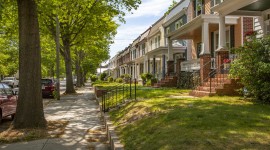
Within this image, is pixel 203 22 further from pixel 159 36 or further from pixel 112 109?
pixel 159 36

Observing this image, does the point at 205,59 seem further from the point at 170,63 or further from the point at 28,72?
the point at 28,72

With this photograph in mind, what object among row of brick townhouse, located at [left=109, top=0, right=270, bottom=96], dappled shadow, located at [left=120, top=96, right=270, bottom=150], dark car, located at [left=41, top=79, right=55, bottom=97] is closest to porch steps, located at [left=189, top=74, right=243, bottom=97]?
row of brick townhouse, located at [left=109, top=0, right=270, bottom=96]

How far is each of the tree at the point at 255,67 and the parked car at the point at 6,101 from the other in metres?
8.16

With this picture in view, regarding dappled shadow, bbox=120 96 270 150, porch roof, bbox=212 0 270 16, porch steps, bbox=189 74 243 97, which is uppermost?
porch roof, bbox=212 0 270 16

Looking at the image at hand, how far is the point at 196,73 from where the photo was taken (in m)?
21.8

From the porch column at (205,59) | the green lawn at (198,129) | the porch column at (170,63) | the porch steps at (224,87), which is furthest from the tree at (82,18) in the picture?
the green lawn at (198,129)

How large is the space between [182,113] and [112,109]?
223 inches

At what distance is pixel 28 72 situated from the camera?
10.8 metres

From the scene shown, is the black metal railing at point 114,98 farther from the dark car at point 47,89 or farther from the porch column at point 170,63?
the dark car at point 47,89

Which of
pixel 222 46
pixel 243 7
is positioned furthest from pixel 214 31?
pixel 243 7

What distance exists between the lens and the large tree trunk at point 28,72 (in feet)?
35.4

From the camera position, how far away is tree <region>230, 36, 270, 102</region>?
1112 cm

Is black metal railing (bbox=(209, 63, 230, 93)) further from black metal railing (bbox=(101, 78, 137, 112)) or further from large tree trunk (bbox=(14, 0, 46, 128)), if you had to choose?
large tree trunk (bbox=(14, 0, 46, 128))

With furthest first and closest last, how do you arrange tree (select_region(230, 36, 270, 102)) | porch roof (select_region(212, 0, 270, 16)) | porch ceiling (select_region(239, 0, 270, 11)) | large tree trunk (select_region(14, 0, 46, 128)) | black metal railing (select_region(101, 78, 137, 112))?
porch ceiling (select_region(239, 0, 270, 11))
porch roof (select_region(212, 0, 270, 16))
black metal railing (select_region(101, 78, 137, 112))
tree (select_region(230, 36, 270, 102))
large tree trunk (select_region(14, 0, 46, 128))
